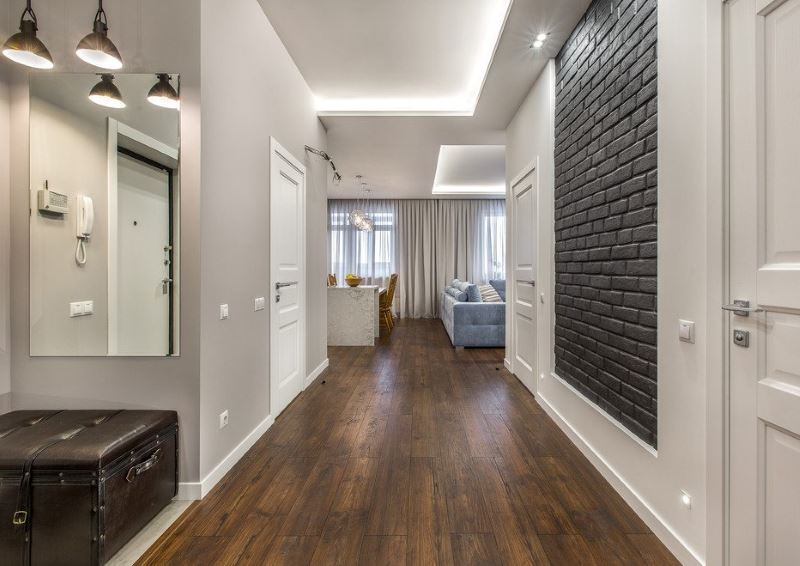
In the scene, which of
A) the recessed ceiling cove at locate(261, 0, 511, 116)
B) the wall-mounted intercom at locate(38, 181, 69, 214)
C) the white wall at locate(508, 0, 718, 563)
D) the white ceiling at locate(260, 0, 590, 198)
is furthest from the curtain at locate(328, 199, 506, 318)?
the white wall at locate(508, 0, 718, 563)

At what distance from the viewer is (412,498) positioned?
5.91 feet

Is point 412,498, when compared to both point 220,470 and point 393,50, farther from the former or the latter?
point 393,50

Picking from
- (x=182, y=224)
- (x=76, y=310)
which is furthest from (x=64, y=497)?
(x=182, y=224)

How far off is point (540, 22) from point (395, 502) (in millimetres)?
3092

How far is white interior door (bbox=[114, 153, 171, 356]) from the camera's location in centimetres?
182

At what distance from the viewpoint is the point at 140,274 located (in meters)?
1.83

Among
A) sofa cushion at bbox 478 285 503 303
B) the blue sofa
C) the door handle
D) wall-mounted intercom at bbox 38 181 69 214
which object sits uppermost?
wall-mounted intercom at bbox 38 181 69 214

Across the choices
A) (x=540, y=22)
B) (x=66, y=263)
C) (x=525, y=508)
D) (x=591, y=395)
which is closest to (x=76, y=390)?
(x=66, y=263)

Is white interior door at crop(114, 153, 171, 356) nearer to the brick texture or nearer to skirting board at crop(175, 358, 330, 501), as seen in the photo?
skirting board at crop(175, 358, 330, 501)

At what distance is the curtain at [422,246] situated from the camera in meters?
8.70

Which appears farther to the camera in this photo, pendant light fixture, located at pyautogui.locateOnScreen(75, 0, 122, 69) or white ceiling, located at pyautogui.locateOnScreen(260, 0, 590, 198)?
white ceiling, located at pyautogui.locateOnScreen(260, 0, 590, 198)

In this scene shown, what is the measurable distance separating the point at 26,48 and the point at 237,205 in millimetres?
1029

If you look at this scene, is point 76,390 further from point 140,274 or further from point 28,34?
point 28,34

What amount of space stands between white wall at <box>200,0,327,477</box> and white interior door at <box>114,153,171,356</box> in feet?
0.68
